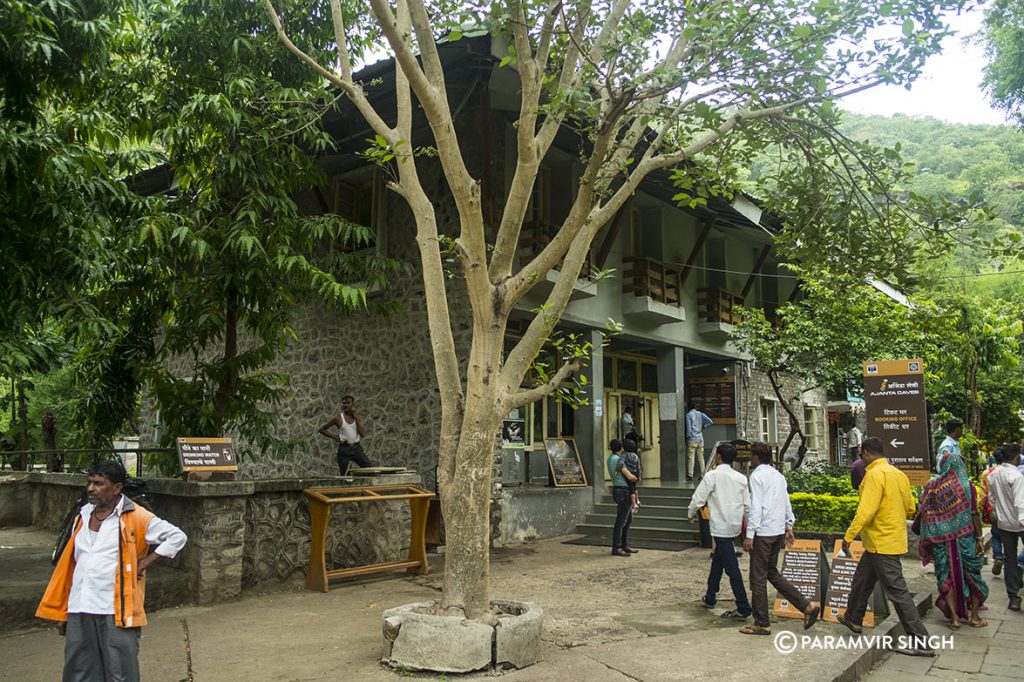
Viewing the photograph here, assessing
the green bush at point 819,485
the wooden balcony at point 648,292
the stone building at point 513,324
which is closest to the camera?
the stone building at point 513,324

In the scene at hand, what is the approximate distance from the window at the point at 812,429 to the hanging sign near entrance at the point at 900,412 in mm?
14219

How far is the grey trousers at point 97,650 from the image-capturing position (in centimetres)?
404

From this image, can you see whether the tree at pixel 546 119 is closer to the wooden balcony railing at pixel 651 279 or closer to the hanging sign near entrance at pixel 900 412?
the hanging sign near entrance at pixel 900 412

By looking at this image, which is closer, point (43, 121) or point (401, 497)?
point (43, 121)

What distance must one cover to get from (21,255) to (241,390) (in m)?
3.24

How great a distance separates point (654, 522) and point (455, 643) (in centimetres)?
849

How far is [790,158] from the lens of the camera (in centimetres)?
804

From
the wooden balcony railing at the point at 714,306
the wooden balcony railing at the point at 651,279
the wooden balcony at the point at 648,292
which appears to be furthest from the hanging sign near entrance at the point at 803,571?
the wooden balcony railing at the point at 714,306

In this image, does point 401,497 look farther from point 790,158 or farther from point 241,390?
point 790,158

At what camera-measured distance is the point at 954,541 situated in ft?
23.9

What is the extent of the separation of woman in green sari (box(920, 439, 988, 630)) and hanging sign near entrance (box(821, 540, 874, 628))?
878 mm

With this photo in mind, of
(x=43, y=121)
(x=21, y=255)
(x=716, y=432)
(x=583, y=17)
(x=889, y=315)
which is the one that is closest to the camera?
(x=583, y=17)

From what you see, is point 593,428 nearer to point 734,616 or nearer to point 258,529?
point 734,616

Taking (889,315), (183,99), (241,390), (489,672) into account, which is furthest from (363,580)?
(889,315)
